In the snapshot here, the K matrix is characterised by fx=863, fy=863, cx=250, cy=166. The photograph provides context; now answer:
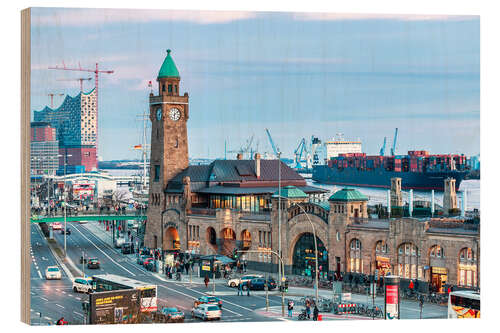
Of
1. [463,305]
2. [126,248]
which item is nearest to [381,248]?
[463,305]

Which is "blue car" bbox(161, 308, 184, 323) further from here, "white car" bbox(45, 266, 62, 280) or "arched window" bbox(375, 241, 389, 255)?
"white car" bbox(45, 266, 62, 280)

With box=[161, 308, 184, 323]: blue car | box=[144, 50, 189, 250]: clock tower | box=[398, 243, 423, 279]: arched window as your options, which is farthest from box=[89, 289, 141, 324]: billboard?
box=[144, 50, 189, 250]: clock tower

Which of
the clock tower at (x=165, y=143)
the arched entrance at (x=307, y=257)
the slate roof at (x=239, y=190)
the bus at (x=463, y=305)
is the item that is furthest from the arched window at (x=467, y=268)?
the clock tower at (x=165, y=143)

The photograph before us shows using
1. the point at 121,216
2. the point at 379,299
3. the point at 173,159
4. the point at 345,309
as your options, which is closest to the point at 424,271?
the point at 379,299

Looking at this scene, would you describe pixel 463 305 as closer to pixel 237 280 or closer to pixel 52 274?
pixel 237 280

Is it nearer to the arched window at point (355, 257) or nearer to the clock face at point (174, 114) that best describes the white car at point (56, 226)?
the clock face at point (174, 114)
